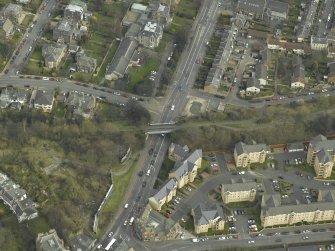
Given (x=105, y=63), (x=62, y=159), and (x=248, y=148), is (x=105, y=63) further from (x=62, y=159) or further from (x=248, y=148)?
(x=248, y=148)

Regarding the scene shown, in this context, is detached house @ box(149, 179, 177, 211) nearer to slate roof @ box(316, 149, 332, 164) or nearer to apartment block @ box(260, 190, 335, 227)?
apartment block @ box(260, 190, 335, 227)

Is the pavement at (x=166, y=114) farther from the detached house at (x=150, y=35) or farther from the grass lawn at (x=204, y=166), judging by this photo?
the detached house at (x=150, y=35)

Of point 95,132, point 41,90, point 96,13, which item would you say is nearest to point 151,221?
point 95,132

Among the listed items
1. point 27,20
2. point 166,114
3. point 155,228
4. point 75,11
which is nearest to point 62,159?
point 155,228

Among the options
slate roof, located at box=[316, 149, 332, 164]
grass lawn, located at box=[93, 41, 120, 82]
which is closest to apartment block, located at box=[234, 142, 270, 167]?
slate roof, located at box=[316, 149, 332, 164]

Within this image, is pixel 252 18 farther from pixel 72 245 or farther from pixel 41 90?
pixel 72 245

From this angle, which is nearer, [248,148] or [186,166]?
[186,166]

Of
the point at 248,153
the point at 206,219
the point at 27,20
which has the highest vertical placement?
the point at 248,153
